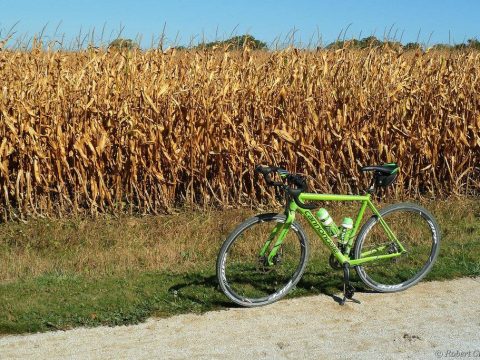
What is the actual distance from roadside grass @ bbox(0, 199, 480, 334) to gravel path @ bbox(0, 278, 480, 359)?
0.21 m

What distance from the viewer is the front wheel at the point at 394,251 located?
20.5 feet

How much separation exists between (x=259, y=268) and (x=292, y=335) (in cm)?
90

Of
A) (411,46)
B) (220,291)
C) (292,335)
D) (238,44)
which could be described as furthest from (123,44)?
(292,335)

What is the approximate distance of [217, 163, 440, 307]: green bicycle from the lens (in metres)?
5.85

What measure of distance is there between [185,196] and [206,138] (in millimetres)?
854

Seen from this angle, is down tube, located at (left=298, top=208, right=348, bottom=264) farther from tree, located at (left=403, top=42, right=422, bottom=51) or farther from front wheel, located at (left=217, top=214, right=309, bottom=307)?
tree, located at (left=403, top=42, right=422, bottom=51)

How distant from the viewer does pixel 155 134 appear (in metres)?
8.96

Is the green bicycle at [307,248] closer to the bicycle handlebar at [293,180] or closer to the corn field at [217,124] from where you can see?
the bicycle handlebar at [293,180]

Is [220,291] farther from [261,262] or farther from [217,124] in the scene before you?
[217,124]

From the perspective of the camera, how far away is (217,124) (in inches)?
362

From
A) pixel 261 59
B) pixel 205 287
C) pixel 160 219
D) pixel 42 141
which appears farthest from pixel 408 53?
pixel 205 287

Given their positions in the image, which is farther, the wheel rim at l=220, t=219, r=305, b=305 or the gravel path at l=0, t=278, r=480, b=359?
the wheel rim at l=220, t=219, r=305, b=305

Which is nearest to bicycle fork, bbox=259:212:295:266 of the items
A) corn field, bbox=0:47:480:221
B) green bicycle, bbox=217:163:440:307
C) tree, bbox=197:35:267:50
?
green bicycle, bbox=217:163:440:307

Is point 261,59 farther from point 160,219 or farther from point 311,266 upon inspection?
point 311,266
